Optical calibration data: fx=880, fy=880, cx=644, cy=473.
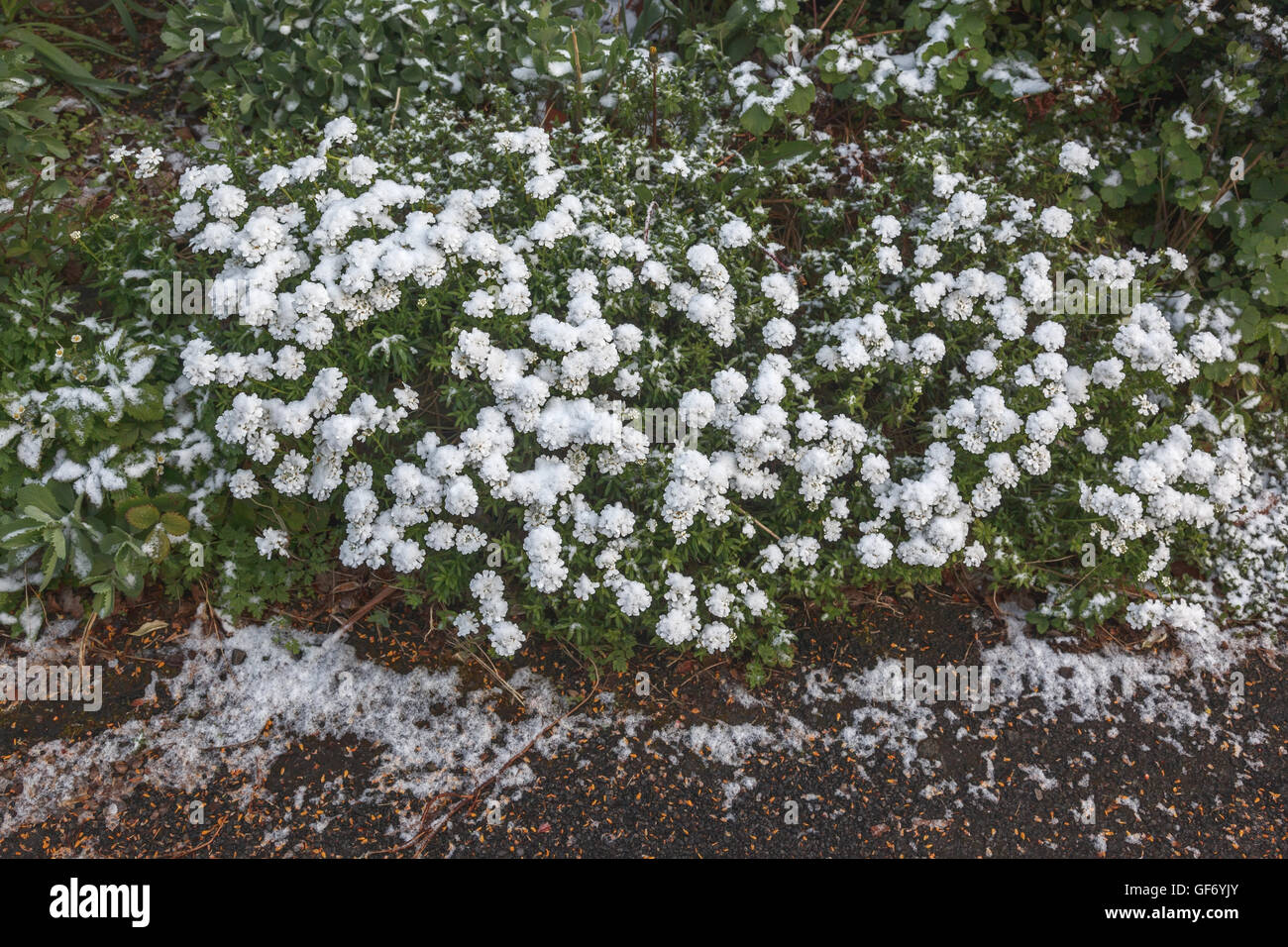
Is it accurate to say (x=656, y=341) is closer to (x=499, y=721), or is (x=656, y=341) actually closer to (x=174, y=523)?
(x=499, y=721)

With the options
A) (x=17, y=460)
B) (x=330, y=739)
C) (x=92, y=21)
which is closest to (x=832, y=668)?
(x=330, y=739)

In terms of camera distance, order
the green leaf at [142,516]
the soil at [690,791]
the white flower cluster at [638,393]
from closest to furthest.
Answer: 1. the soil at [690,791]
2. the white flower cluster at [638,393]
3. the green leaf at [142,516]

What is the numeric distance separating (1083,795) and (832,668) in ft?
3.28

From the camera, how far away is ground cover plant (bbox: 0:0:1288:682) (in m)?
3.27

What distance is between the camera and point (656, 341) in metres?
3.42

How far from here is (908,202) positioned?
415 centimetres

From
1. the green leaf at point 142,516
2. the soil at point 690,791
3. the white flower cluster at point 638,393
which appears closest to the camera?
the soil at point 690,791

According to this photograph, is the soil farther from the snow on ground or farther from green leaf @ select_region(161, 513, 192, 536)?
green leaf @ select_region(161, 513, 192, 536)

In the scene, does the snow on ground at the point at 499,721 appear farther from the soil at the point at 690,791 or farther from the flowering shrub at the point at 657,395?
the flowering shrub at the point at 657,395

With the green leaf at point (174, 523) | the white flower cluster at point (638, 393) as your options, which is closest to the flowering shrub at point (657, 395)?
the white flower cluster at point (638, 393)

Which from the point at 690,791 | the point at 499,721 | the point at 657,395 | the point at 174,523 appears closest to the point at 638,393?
the point at 657,395

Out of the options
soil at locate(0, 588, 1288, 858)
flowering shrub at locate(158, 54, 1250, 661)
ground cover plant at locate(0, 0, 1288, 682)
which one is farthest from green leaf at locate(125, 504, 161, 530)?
soil at locate(0, 588, 1288, 858)

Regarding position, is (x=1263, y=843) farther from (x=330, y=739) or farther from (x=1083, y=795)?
(x=330, y=739)

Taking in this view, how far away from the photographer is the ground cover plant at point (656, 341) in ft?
10.7
